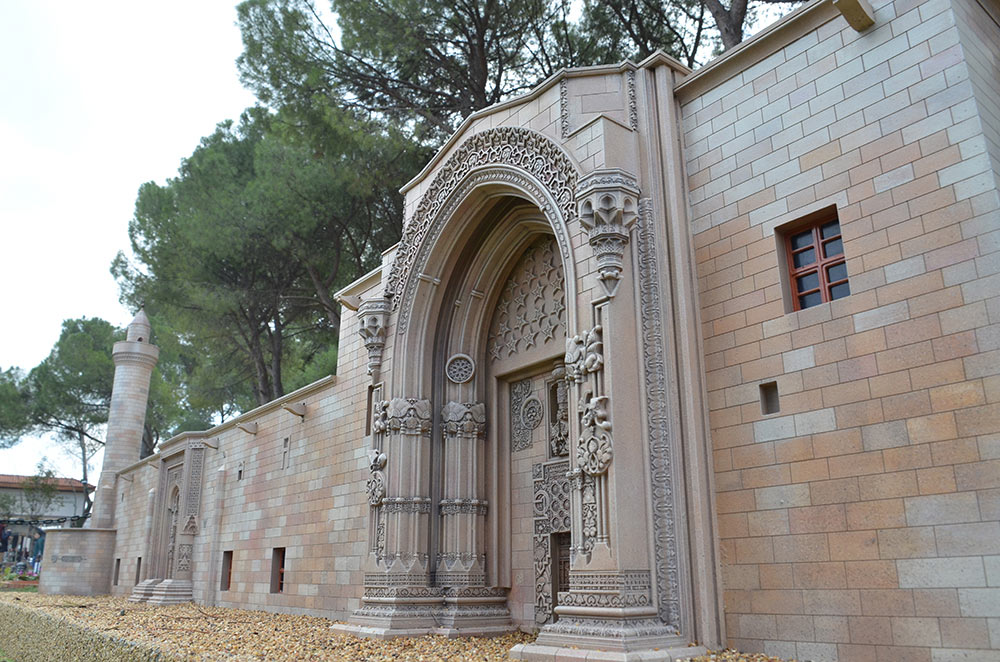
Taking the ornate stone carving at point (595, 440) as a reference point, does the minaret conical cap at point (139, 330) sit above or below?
above

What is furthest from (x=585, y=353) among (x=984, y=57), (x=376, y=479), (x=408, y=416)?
(x=984, y=57)

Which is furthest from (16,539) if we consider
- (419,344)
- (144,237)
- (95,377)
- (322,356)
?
(419,344)

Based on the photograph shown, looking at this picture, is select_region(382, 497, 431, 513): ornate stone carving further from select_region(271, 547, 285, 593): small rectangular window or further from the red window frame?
the red window frame

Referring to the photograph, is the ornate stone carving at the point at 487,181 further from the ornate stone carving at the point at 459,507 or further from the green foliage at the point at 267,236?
the green foliage at the point at 267,236

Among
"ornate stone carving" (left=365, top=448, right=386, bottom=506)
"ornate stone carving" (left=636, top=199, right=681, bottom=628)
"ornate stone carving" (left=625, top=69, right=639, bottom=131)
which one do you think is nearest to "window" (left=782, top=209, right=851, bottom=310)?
"ornate stone carving" (left=636, top=199, right=681, bottom=628)

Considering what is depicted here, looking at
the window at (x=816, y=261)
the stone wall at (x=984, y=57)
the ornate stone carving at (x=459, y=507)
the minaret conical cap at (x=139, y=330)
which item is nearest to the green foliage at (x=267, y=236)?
the minaret conical cap at (x=139, y=330)

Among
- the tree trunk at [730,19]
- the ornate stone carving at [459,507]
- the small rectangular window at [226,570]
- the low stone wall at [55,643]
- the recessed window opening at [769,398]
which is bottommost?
the low stone wall at [55,643]

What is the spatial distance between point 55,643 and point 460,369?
745 centimetres

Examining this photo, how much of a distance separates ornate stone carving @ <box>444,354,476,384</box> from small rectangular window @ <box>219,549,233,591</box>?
9.36 meters

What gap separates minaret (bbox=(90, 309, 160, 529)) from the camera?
2756 centimetres

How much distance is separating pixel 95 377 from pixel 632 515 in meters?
32.2

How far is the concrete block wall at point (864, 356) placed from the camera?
5895mm

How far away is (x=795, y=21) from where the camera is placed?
7.93m

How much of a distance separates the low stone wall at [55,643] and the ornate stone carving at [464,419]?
194 inches
